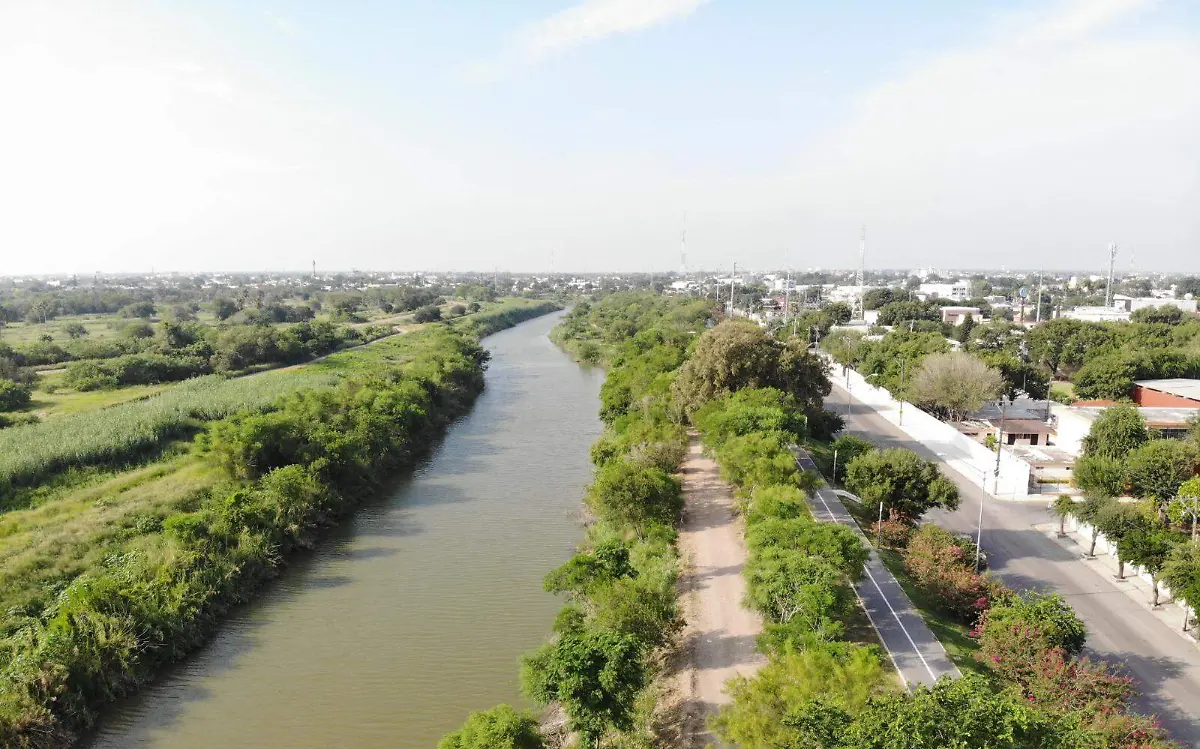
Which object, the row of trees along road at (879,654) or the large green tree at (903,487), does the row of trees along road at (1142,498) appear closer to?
the row of trees along road at (879,654)

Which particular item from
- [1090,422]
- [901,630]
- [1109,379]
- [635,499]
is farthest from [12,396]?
[1109,379]

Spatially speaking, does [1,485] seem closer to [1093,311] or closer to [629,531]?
[629,531]

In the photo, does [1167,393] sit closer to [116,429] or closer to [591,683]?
[591,683]

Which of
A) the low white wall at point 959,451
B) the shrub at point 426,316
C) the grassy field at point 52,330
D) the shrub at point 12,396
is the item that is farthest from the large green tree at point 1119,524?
the shrub at point 426,316

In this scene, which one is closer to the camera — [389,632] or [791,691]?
[791,691]

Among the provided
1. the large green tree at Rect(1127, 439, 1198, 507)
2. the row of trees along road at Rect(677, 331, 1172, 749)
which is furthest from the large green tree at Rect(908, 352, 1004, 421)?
the row of trees along road at Rect(677, 331, 1172, 749)

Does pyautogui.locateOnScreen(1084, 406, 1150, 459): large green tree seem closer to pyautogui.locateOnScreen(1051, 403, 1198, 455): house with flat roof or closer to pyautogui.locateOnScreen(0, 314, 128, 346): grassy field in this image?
pyautogui.locateOnScreen(1051, 403, 1198, 455): house with flat roof

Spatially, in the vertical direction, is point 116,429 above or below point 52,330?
below
